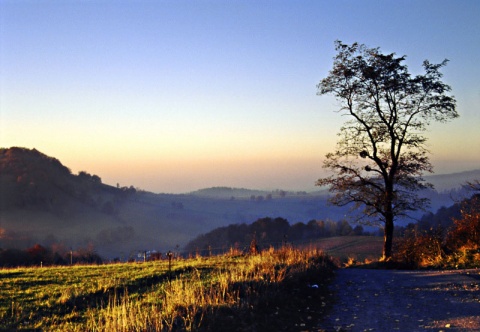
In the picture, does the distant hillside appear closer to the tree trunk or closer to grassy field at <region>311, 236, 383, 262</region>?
grassy field at <region>311, 236, 383, 262</region>

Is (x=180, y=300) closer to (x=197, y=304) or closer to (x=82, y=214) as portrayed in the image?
(x=197, y=304)

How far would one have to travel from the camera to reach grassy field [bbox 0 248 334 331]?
29.4 ft

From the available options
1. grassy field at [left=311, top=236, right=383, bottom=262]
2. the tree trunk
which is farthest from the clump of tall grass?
Result: grassy field at [left=311, top=236, right=383, bottom=262]

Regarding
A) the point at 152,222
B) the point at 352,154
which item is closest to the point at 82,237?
the point at 152,222

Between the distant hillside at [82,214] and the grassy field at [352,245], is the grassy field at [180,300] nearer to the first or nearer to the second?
the grassy field at [352,245]

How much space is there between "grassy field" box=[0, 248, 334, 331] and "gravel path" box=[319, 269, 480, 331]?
0.64 meters

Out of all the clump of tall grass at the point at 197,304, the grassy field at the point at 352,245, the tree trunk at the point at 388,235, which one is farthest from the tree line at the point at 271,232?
the clump of tall grass at the point at 197,304

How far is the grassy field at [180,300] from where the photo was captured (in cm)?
895

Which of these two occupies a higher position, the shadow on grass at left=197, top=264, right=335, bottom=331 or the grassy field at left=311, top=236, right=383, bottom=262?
the shadow on grass at left=197, top=264, right=335, bottom=331

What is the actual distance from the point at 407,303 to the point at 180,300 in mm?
5755

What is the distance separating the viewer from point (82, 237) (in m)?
116

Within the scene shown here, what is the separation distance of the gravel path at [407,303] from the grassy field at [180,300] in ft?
2.11

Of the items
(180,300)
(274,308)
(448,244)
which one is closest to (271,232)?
(448,244)

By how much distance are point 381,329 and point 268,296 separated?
9.15ft
